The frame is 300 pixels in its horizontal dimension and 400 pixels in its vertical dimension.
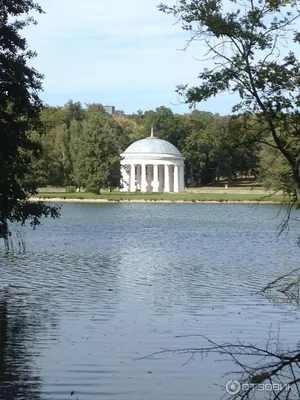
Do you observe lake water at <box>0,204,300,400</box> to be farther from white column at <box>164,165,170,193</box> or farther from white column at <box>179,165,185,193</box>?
white column at <box>179,165,185,193</box>

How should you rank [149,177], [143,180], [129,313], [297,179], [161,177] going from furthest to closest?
1. [149,177]
2. [161,177]
3. [143,180]
4. [129,313]
5. [297,179]

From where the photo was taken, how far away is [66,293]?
66.5 ft

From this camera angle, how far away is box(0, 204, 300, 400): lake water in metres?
11.6

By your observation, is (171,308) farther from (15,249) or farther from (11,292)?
(15,249)

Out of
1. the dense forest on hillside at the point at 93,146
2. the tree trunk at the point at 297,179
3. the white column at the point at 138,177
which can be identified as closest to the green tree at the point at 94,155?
the dense forest on hillside at the point at 93,146

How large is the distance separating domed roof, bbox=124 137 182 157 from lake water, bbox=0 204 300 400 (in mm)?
80631

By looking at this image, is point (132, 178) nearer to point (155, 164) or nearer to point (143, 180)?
point (143, 180)

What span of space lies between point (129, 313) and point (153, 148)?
332ft

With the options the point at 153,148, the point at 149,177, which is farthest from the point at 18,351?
the point at 149,177

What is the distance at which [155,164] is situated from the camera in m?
118

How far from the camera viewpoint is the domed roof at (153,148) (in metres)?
118

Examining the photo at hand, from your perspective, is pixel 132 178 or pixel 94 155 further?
pixel 132 178

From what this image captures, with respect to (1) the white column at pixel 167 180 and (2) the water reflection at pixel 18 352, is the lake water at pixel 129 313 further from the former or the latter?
(1) the white column at pixel 167 180

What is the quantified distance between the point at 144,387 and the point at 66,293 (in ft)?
30.5
